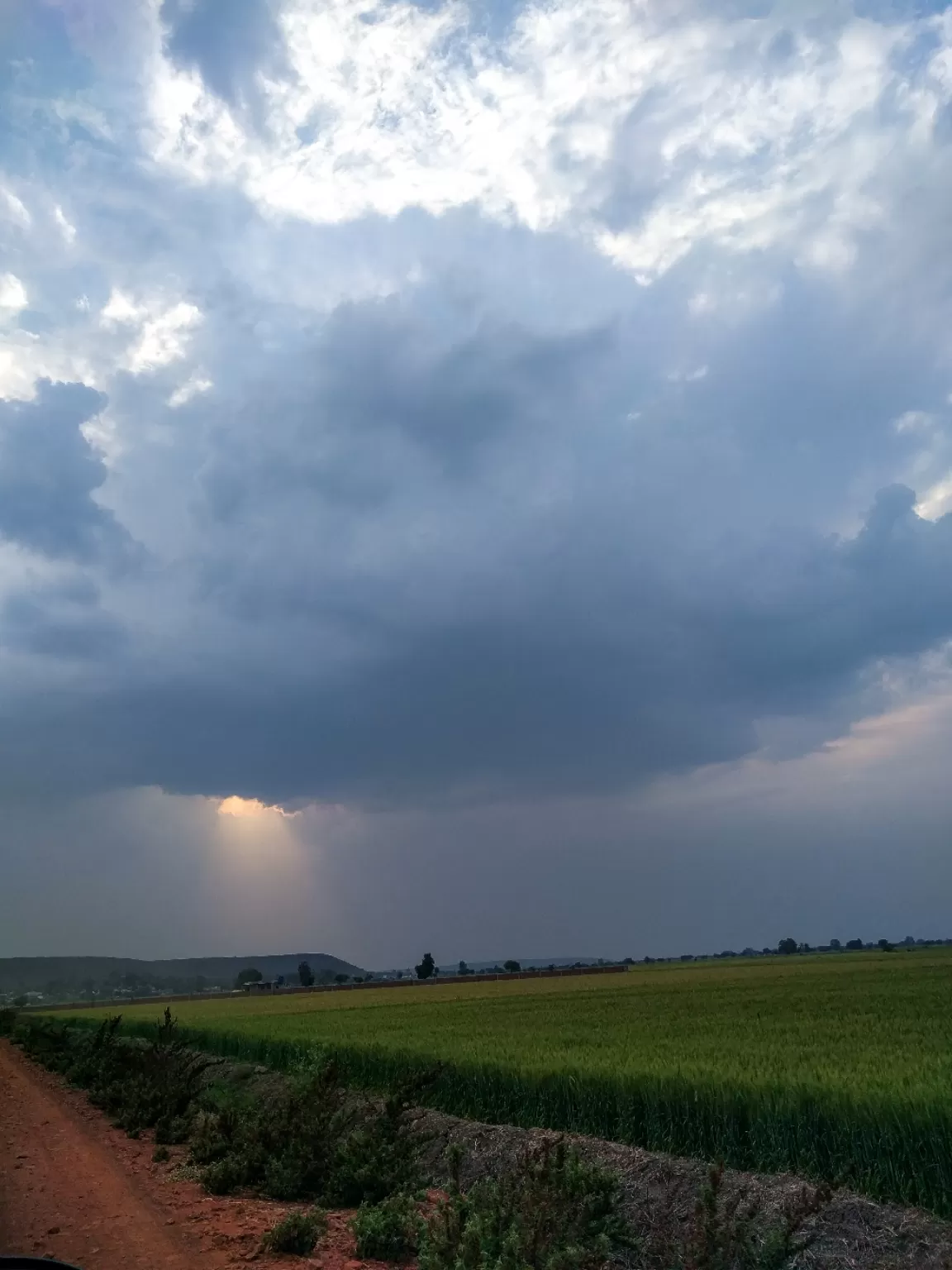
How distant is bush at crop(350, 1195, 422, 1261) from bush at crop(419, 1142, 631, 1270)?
25 cm

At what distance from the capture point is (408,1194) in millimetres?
10453

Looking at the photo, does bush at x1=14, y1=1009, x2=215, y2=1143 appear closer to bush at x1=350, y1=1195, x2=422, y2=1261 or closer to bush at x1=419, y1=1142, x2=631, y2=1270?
bush at x1=350, y1=1195, x2=422, y2=1261

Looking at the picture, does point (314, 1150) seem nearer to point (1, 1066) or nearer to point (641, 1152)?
point (641, 1152)

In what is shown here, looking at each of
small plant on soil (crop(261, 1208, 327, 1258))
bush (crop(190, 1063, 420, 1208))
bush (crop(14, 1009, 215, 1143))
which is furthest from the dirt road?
bush (crop(14, 1009, 215, 1143))

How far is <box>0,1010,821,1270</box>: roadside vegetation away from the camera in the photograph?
24.9 ft

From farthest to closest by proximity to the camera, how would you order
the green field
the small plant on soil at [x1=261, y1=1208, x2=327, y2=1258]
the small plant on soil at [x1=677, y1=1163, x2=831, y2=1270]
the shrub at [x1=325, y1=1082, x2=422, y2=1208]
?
1. the shrub at [x1=325, y1=1082, x2=422, y2=1208]
2. the green field
3. the small plant on soil at [x1=261, y1=1208, x2=327, y2=1258]
4. the small plant on soil at [x1=677, y1=1163, x2=831, y2=1270]

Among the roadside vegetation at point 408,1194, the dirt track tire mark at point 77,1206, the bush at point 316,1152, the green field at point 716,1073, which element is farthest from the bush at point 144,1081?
the green field at point 716,1073

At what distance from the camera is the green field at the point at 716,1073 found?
9461 millimetres

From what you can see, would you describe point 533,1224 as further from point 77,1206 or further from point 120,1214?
point 77,1206

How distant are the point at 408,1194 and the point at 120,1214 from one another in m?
3.07

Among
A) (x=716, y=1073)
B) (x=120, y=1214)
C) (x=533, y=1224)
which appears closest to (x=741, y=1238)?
(x=533, y=1224)

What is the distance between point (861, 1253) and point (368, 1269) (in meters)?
4.17

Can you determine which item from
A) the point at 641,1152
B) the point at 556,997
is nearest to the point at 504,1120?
the point at 641,1152

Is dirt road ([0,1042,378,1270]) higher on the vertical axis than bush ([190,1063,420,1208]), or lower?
lower
